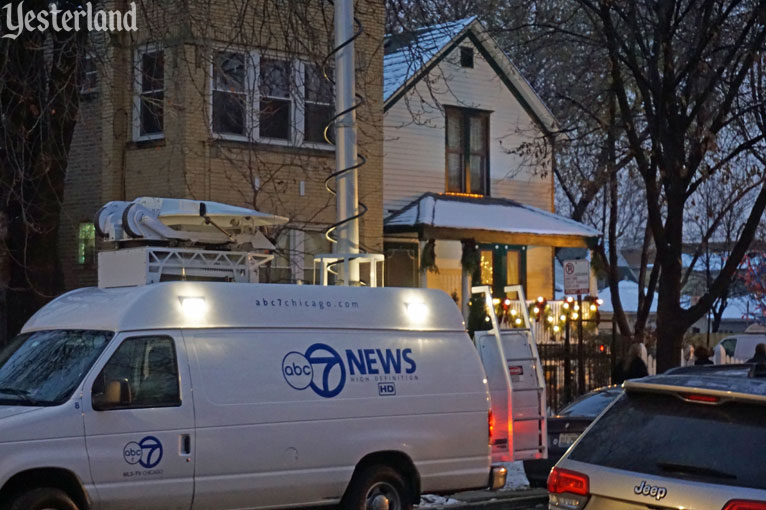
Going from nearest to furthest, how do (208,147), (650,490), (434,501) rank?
(650,490)
(434,501)
(208,147)

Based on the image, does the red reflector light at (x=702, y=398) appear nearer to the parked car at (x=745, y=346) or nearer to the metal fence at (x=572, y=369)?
the metal fence at (x=572, y=369)

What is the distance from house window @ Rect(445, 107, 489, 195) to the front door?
698 inches

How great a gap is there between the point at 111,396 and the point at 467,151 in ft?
61.5

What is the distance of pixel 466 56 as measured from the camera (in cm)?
2684

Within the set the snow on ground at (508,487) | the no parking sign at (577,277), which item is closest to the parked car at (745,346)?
the no parking sign at (577,277)

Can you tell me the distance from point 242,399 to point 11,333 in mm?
5557

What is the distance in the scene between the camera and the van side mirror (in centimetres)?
909

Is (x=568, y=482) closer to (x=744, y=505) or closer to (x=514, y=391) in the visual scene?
(x=744, y=505)

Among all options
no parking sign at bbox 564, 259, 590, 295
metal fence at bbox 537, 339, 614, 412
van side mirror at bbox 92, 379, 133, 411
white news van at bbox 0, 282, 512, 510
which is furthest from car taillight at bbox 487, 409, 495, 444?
metal fence at bbox 537, 339, 614, 412

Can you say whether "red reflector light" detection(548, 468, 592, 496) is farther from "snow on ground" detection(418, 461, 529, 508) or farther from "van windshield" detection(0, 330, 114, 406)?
"snow on ground" detection(418, 461, 529, 508)

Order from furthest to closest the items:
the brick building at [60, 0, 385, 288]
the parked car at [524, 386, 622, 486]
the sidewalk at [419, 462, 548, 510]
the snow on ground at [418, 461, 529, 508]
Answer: the brick building at [60, 0, 385, 288] < the parked car at [524, 386, 622, 486] < the sidewalk at [419, 462, 548, 510] < the snow on ground at [418, 461, 529, 508]

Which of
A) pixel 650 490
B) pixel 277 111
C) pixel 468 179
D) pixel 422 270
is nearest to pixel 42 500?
pixel 650 490

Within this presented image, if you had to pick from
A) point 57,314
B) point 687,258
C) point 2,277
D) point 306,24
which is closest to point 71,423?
point 57,314

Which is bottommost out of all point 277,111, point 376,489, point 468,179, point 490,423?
point 376,489
